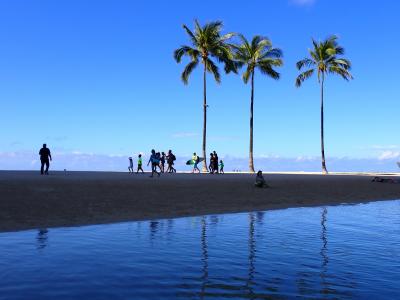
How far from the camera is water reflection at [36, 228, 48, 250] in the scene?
830 cm

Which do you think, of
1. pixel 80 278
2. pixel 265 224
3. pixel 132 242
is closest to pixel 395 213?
pixel 265 224

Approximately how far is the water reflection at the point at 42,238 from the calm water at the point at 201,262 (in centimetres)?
2

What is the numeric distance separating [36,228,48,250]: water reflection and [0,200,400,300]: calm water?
0.02 m

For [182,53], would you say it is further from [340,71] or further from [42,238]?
[42,238]

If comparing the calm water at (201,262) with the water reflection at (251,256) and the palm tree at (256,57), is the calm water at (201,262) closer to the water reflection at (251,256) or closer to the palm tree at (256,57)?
the water reflection at (251,256)

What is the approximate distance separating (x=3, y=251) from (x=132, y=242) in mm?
2268

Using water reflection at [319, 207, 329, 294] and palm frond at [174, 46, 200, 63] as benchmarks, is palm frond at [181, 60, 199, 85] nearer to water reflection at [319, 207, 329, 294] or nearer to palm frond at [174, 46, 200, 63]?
palm frond at [174, 46, 200, 63]

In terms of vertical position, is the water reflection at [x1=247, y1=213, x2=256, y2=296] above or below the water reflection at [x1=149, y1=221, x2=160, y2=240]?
below

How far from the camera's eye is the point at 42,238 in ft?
30.3

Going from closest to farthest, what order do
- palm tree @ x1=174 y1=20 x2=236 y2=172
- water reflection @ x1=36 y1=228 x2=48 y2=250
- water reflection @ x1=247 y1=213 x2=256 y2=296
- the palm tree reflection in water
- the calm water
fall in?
1. the calm water
2. water reflection @ x1=247 y1=213 x2=256 y2=296
3. the palm tree reflection in water
4. water reflection @ x1=36 y1=228 x2=48 y2=250
5. palm tree @ x1=174 y1=20 x2=236 y2=172

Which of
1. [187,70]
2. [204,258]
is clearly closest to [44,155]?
[187,70]

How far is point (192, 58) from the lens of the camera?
158 feet

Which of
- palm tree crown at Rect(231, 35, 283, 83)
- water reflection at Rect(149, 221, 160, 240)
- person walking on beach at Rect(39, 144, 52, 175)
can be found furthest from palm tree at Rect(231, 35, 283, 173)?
water reflection at Rect(149, 221, 160, 240)

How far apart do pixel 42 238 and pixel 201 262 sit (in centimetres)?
370
